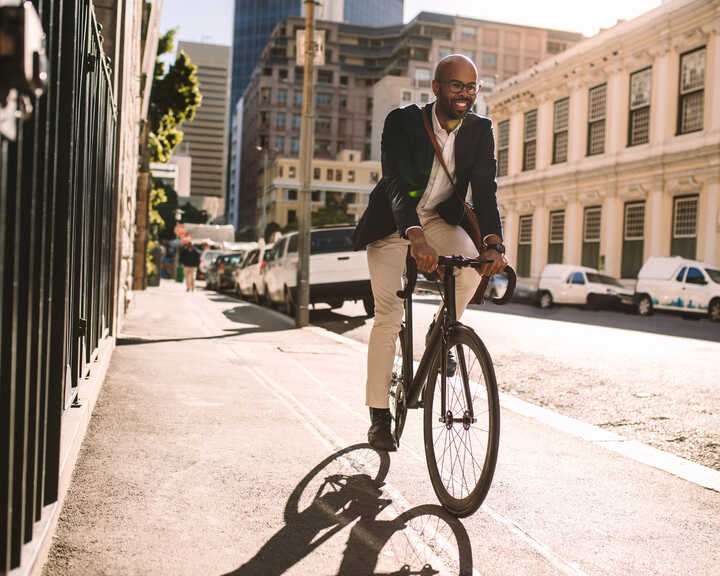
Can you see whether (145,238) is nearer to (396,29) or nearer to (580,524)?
(580,524)

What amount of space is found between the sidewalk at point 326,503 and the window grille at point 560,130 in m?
31.3

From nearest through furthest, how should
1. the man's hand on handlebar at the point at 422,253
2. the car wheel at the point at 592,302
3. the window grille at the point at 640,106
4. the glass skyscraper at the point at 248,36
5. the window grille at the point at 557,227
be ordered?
the man's hand on handlebar at the point at 422,253, the car wheel at the point at 592,302, the window grille at the point at 640,106, the window grille at the point at 557,227, the glass skyscraper at the point at 248,36

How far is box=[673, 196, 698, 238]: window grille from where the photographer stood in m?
27.2

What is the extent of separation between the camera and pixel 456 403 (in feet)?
11.6

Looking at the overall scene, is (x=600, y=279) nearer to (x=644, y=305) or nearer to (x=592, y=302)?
(x=592, y=302)

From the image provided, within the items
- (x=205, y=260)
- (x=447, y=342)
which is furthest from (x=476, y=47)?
(x=447, y=342)

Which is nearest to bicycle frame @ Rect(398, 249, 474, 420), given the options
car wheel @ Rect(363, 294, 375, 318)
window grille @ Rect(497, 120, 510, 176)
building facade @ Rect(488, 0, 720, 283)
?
car wheel @ Rect(363, 294, 375, 318)

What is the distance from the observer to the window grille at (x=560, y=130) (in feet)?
116

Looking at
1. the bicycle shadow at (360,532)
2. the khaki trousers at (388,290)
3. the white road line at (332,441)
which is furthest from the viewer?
the khaki trousers at (388,290)

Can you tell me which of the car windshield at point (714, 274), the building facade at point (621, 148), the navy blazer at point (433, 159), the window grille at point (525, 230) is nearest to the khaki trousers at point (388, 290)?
the navy blazer at point (433, 159)

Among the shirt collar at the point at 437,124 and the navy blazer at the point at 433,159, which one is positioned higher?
the shirt collar at the point at 437,124

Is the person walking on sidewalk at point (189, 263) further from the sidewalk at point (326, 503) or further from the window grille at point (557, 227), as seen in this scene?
the sidewalk at point (326, 503)

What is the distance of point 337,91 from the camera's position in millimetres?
118125

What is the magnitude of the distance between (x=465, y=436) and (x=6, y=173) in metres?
2.18
